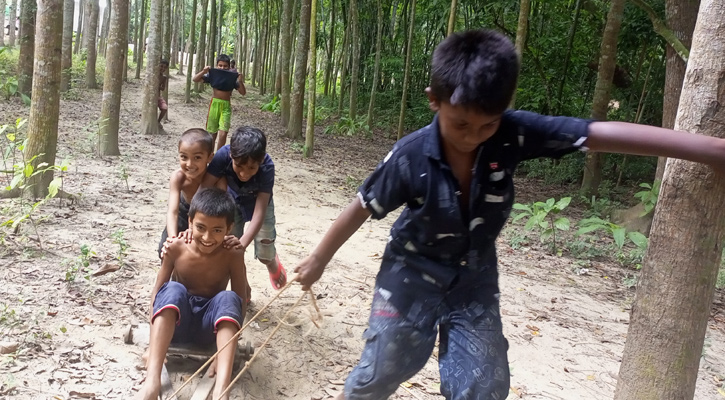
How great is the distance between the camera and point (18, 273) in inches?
150

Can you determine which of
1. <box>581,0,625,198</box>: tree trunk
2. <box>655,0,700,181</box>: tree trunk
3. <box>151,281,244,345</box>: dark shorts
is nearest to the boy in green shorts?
<box>581,0,625,198</box>: tree trunk

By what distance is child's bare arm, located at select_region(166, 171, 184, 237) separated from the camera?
10.6ft

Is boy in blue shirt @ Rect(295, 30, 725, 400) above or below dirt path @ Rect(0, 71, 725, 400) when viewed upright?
above

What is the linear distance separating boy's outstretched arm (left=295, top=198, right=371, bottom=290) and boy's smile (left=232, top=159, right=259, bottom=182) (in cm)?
139

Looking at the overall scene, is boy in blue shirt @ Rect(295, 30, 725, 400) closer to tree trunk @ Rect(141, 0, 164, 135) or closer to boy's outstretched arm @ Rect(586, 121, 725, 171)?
boy's outstretched arm @ Rect(586, 121, 725, 171)

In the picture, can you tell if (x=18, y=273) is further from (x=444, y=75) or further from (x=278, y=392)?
(x=444, y=75)

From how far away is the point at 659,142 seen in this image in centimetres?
172

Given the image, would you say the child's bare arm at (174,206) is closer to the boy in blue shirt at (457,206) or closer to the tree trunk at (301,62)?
the boy in blue shirt at (457,206)

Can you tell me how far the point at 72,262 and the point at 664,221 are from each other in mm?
3817

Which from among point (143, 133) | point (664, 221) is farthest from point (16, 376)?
point (143, 133)

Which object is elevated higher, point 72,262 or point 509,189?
point 509,189

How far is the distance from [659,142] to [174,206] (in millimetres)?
2599

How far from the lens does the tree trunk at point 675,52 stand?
638 centimetres

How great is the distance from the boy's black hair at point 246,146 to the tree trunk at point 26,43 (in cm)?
906
